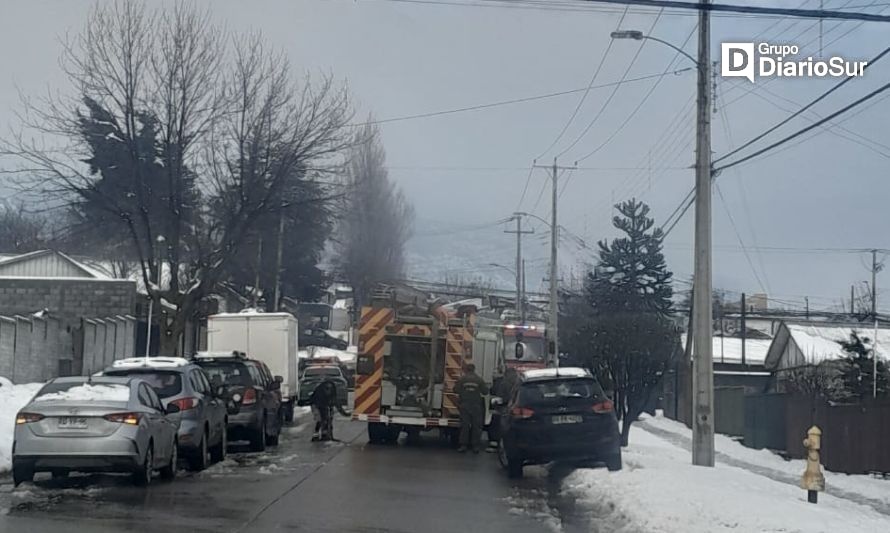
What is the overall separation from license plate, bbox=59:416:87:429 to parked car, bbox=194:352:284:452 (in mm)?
6398

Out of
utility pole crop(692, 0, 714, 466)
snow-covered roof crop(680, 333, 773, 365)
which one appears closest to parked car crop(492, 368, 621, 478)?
utility pole crop(692, 0, 714, 466)

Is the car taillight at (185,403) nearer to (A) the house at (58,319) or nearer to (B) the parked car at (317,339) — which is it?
(A) the house at (58,319)

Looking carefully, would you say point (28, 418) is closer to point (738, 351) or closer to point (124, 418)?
point (124, 418)

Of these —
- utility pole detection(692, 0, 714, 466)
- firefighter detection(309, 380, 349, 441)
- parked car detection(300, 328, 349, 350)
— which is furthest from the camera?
parked car detection(300, 328, 349, 350)

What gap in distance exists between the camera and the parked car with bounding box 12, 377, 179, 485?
13867 millimetres

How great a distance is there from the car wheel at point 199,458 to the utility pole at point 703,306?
872 centimetres

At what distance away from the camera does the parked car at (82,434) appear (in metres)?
13.9

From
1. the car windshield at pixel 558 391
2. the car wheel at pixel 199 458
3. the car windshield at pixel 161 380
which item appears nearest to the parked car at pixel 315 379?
the car windshield at pixel 558 391

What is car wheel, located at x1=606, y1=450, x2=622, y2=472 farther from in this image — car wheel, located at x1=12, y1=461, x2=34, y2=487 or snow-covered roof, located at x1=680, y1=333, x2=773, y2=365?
snow-covered roof, located at x1=680, y1=333, x2=773, y2=365

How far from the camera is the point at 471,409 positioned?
77.8 ft

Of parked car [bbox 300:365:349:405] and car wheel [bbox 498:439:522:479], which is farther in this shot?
parked car [bbox 300:365:349:405]

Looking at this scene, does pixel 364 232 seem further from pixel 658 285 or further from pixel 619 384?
pixel 619 384

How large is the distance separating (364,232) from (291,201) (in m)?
30.0

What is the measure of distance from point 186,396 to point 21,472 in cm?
357
